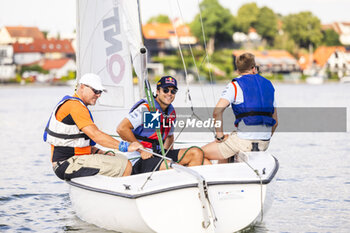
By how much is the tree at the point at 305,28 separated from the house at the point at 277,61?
9712 millimetres

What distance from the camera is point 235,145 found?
6.02 metres

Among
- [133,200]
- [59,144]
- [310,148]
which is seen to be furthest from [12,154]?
[133,200]

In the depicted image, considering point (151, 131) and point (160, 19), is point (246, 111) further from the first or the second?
point (160, 19)

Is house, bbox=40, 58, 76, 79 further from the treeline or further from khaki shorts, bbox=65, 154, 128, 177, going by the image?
khaki shorts, bbox=65, 154, 128, 177

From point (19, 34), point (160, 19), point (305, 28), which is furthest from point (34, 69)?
point (305, 28)

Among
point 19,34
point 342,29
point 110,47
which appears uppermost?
point 342,29

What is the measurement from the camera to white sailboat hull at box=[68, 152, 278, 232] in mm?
5176

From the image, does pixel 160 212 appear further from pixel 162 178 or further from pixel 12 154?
pixel 12 154

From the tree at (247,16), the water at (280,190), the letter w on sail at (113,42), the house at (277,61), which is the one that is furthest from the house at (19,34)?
the letter w on sail at (113,42)

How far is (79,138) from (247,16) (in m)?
99.1

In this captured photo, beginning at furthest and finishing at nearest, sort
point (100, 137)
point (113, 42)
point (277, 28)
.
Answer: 1. point (277, 28)
2. point (113, 42)
3. point (100, 137)

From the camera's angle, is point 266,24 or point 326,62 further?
point 266,24

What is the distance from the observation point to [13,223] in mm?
7367

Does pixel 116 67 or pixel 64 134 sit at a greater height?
pixel 116 67
